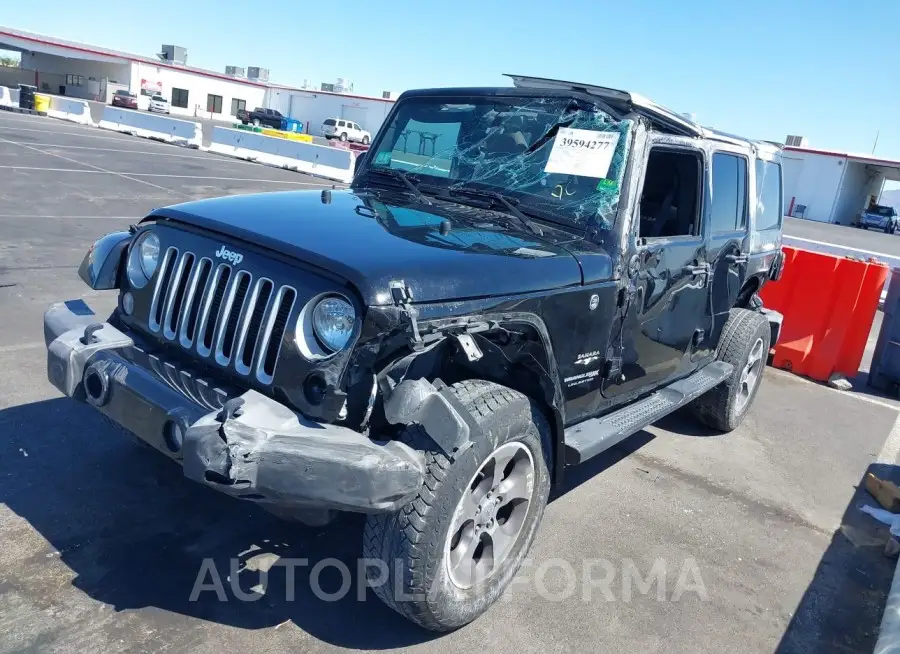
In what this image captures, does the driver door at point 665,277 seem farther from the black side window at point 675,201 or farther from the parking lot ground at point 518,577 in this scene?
the parking lot ground at point 518,577

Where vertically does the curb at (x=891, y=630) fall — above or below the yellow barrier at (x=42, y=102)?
below

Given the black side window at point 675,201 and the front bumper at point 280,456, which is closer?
the front bumper at point 280,456

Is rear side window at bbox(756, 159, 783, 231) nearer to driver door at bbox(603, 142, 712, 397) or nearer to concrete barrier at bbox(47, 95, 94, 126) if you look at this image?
driver door at bbox(603, 142, 712, 397)

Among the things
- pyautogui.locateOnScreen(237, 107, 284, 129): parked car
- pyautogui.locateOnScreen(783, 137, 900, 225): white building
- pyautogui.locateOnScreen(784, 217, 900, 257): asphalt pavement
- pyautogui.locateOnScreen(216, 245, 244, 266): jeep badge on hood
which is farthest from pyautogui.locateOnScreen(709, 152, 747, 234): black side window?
pyautogui.locateOnScreen(237, 107, 284, 129): parked car

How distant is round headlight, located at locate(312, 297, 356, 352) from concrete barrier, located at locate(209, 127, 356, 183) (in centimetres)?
1876

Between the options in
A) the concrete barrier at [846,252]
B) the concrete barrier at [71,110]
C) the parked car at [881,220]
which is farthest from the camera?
the parked car at [881,220]

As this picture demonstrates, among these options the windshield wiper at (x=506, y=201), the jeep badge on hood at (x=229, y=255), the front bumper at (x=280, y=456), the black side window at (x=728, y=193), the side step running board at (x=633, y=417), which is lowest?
the side step running board at (x=633, y=417)

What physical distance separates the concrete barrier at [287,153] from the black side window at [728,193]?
1675 centimetres

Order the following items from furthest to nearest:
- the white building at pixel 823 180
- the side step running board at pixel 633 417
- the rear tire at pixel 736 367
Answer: the white building at pixel 823 180, the rear tire at pixel 736 367, the side step running board at pixel 633 417

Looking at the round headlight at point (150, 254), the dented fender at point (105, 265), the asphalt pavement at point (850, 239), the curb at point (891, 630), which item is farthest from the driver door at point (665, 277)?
the asphalt pavement at point (850, 239)

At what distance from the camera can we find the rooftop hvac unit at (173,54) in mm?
67188

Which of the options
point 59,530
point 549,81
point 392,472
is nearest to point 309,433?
point 392,472

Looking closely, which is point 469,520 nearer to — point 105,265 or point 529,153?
point 529,153

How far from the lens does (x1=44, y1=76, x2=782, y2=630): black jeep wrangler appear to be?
2572mm
